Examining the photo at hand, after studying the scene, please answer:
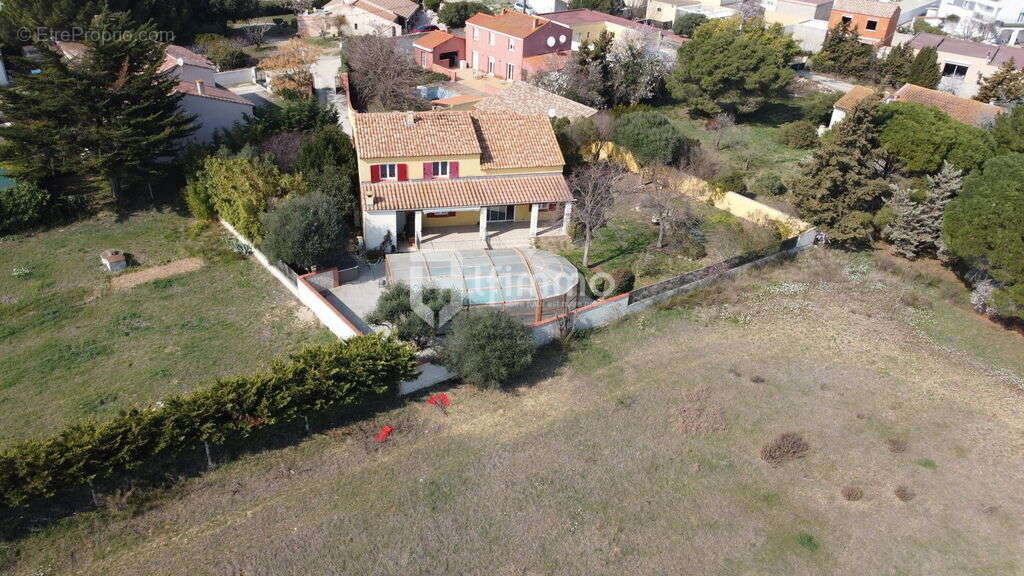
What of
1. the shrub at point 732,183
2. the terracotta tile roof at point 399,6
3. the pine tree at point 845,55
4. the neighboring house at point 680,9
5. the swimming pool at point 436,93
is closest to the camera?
the shrub at point 732,183

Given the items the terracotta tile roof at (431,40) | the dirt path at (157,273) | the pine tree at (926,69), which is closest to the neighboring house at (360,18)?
the terracotta tile roof at (431,40)

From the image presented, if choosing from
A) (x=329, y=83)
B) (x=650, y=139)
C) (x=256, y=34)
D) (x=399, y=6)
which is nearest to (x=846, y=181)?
(x=650, y=139)

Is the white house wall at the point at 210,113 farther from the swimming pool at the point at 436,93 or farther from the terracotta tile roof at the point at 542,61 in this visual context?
the terracotta tile roof at the point at 542,61

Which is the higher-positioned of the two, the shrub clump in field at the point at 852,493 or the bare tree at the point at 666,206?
the bare tree at the point at 666,206

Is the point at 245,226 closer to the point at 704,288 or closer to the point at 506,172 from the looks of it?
the point at 506,172

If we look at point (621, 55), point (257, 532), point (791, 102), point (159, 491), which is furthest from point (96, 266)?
point (791, 102)

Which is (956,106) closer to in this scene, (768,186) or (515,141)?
(768,186)

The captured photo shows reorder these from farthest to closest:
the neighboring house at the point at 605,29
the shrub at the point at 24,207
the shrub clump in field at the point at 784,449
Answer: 1. the neighboring house at the point at 605,29
2. the shrub at the point at 24,207
3. the shrub clump in field at the point at 784,449
